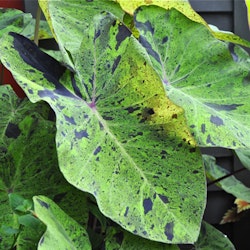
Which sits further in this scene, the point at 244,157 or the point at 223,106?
the point at 244,157

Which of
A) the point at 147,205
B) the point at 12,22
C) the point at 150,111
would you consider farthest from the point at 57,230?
the point at 12,22

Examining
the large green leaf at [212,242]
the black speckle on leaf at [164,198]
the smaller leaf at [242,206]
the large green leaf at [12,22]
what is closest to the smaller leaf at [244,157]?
the large green leaf at [212,242]

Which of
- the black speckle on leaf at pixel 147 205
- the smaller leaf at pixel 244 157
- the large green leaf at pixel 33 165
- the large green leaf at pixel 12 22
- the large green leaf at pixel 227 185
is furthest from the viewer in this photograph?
the large green leaf at pixel 227 185

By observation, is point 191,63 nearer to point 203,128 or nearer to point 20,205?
point 203,128

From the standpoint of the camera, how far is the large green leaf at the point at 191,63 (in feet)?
2.90

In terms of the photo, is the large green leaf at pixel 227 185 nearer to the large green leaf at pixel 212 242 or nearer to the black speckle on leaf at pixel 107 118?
the large green leaf at pixel 212 242

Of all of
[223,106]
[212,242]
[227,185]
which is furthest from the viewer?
[227,185]

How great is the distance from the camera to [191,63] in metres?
0.94

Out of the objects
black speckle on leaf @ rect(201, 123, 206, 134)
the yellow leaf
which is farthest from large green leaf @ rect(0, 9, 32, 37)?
black speckle on leaf @ rect(201, 123, 206, 134)

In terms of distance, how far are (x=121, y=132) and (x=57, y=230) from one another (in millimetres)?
196

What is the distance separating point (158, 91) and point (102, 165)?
151mm

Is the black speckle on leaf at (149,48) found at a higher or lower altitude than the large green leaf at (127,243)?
higher

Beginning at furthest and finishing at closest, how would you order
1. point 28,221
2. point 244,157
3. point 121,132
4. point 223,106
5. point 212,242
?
point 244,157
point 212,242
point 223,106
point 121,132
point 28,221

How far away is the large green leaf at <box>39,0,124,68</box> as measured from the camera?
0.86 m
